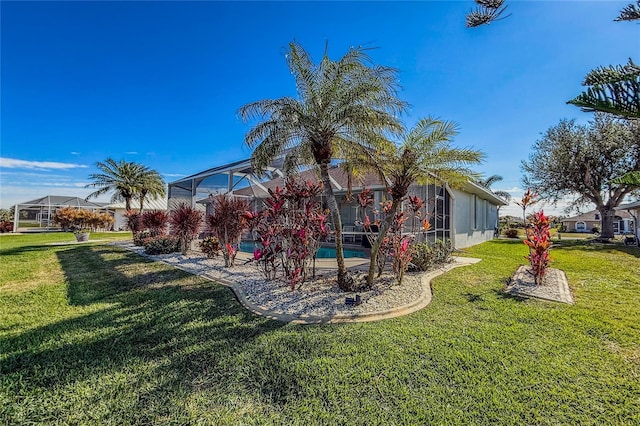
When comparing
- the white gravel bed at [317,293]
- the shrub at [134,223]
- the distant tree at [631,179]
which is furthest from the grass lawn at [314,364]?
the shrub at [134,223]

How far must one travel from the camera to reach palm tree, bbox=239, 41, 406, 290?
682cm

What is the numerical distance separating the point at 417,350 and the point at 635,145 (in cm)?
2883

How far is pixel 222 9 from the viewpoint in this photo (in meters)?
10.2

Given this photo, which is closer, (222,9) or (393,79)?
(393,79)

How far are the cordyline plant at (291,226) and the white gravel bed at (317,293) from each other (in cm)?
50

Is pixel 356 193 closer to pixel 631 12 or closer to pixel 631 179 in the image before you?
pixel 631 12

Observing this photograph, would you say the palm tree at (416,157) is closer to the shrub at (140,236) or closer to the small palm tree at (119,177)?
the shrub at (140,236)

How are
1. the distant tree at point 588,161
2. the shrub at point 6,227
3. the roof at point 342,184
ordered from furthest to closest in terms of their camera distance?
the shrub at point 6,227, the distant tree at point 588,161, the roof at point 342,184

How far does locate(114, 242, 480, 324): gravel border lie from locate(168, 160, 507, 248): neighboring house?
18.3ft

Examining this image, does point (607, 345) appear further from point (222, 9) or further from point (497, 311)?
point (222, 9)

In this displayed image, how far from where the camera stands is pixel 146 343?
4410mm

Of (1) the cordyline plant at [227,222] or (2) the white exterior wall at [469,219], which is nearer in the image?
(1) the cordyline plant at [227,222]

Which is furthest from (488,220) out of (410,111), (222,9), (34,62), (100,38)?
(34,62)

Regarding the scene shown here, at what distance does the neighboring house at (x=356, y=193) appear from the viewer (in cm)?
1479
